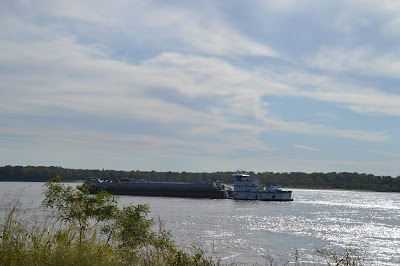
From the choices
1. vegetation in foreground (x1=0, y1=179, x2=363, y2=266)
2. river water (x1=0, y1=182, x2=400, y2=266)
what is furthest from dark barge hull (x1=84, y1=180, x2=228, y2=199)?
vegetation in foreground (x1=0, y1=179, x2=363, y2=266)

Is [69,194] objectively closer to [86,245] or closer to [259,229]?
[86,245]

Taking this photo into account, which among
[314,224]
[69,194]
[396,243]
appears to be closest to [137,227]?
[69,194]

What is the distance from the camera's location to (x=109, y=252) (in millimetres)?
9141

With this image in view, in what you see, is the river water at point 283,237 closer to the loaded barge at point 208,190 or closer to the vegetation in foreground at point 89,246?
the vegetation in foreground at point 89,246

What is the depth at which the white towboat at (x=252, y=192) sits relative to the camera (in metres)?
116

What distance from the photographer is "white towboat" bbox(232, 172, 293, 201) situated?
116 metres

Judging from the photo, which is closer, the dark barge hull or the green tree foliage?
the green tree foliage

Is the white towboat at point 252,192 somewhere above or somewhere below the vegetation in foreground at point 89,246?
above

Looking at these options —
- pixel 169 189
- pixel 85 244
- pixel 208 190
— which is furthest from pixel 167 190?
pixel 85 244

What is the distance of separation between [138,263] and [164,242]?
66cm

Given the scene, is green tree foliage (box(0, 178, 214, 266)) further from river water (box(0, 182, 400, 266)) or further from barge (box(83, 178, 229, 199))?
barge (box(83, 178, 229, 199))

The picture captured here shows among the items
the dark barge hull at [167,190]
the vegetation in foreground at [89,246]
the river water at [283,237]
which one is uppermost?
the dark barge hull at [167,190]

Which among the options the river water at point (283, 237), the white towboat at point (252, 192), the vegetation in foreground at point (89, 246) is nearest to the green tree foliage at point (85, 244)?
the vegetation in foreground at point (89, 246)

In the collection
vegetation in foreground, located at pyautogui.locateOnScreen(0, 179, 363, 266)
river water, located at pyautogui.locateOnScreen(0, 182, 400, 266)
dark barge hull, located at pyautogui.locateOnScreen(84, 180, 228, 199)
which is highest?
dark barge hull, located at pyautogui.locateOnScreen(84, 180, 228, 199)
